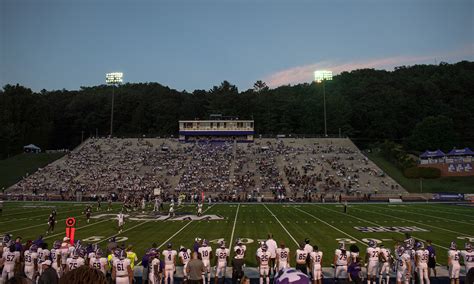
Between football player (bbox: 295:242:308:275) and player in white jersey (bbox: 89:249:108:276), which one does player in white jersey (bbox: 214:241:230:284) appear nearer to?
football player (bbox: 295:242:308:275)

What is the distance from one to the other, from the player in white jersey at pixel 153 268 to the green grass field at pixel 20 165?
5777 centimetres

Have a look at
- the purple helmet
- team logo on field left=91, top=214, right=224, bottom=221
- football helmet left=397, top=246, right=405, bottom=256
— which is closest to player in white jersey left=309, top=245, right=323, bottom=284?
football helmet left=397, top=246, right=405, bottom=256

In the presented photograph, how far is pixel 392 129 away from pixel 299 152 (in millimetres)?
35735

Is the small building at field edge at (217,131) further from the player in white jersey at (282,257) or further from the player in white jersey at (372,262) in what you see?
the player in white jersey at (372,262)

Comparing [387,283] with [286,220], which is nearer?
[387,283]

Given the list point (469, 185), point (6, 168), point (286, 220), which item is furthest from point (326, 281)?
point (6, 168)

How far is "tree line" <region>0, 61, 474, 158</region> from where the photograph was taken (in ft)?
299

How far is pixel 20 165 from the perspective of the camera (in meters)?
68.8

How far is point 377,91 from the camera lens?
340ft

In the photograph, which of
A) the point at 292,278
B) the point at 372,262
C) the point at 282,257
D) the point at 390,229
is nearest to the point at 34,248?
the point at 282,257

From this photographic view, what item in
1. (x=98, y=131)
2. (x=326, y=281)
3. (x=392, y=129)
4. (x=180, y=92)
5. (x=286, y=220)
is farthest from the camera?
(x=180, y=92)

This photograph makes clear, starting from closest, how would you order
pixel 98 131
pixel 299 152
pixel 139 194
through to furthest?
pixel 139 194 → pixel 299 152 → pixel 98 131

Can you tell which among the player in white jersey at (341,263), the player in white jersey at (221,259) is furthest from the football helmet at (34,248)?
the player in white jersey at (341,263)

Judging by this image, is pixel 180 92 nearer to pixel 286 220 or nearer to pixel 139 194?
pixel 139 194
